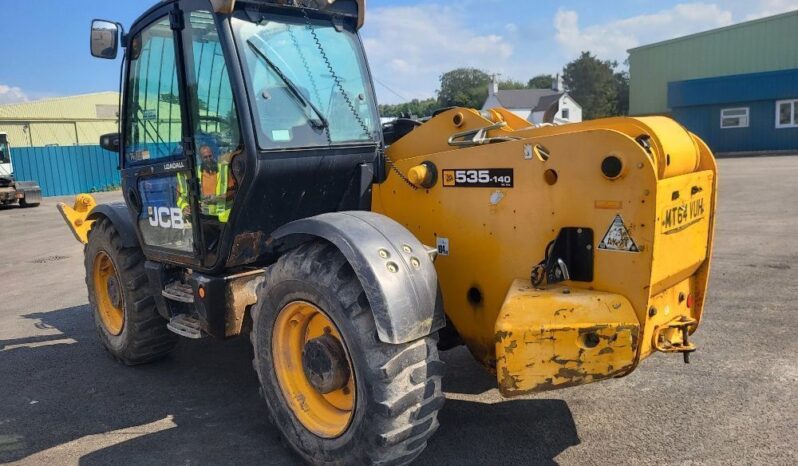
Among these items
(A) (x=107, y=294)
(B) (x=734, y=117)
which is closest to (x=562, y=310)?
(A) (x=107, y=294)

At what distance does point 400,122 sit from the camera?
4.27 metres

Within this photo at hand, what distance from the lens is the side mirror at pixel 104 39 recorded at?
4.07 m

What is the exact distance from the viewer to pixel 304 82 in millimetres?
3508

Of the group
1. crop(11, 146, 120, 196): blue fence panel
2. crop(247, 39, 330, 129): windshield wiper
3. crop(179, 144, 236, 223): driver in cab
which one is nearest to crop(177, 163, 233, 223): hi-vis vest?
crop(179, 144, 236, 223): driver in cab

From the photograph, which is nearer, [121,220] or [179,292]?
[179,292]

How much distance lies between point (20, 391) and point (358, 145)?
10.0 feet

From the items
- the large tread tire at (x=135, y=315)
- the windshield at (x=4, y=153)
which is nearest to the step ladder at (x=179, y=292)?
the large tread tire at (x=135, y=315)

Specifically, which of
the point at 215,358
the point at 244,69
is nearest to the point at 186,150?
the point at 244,69

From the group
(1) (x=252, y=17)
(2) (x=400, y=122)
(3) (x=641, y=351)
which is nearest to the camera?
(3) (x=641, y=351)

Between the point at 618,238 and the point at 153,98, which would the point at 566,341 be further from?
the point at 153,98

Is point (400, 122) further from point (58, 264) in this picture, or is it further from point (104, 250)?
point (58, 264)

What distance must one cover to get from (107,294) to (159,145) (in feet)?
5.75

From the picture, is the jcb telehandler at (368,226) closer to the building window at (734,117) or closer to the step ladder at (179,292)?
the step ladder at (179,292)

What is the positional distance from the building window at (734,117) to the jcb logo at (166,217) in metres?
32.0
